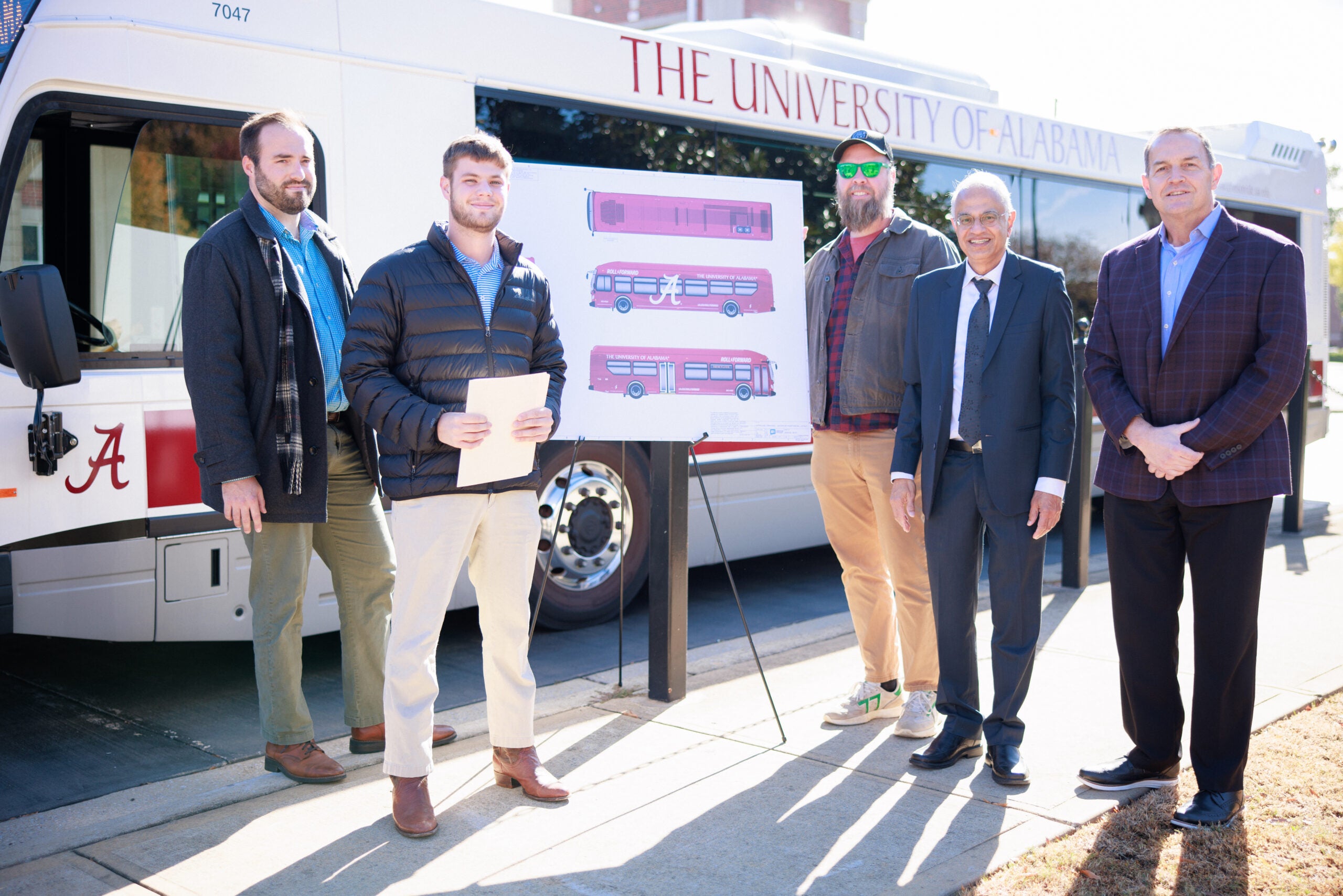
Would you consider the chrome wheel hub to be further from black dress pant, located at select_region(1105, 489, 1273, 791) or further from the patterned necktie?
black dress pant, located at select_region(1105, 489, 1273, 791)

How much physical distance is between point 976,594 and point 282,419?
2333 mm

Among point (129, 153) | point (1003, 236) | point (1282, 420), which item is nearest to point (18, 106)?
point (129, 153)

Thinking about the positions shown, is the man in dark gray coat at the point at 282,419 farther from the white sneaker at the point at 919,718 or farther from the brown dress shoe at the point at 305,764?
the white sneaker at the point at 919,718

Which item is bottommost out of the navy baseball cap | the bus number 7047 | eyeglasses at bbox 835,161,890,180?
eyeglasses at bbox 835,161,890,180

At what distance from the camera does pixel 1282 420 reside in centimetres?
360

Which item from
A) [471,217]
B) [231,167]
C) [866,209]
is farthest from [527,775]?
[231,167]

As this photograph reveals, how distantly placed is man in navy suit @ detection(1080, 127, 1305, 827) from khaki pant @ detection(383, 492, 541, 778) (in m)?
1.83

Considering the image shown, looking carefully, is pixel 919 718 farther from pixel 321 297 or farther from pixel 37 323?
pixel 37 323

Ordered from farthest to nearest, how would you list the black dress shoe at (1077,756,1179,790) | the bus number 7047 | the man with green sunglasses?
1. the bus number 7047
2. the man with green sunglasses
3. the black dress shoe at (1077,756,1179,790)

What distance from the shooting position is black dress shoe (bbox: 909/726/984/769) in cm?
399

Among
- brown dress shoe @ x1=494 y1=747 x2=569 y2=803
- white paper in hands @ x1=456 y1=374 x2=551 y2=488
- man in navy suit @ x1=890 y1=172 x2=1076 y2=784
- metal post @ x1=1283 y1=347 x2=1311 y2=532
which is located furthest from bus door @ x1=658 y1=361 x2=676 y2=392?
metal post @ x1=1283 y1=347 x2=1311 y2=532

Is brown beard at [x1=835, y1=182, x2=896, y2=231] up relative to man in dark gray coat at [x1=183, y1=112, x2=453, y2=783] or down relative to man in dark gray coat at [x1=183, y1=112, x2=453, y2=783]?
up

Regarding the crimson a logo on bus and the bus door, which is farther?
the bus door

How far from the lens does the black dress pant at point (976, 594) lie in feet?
12.8
